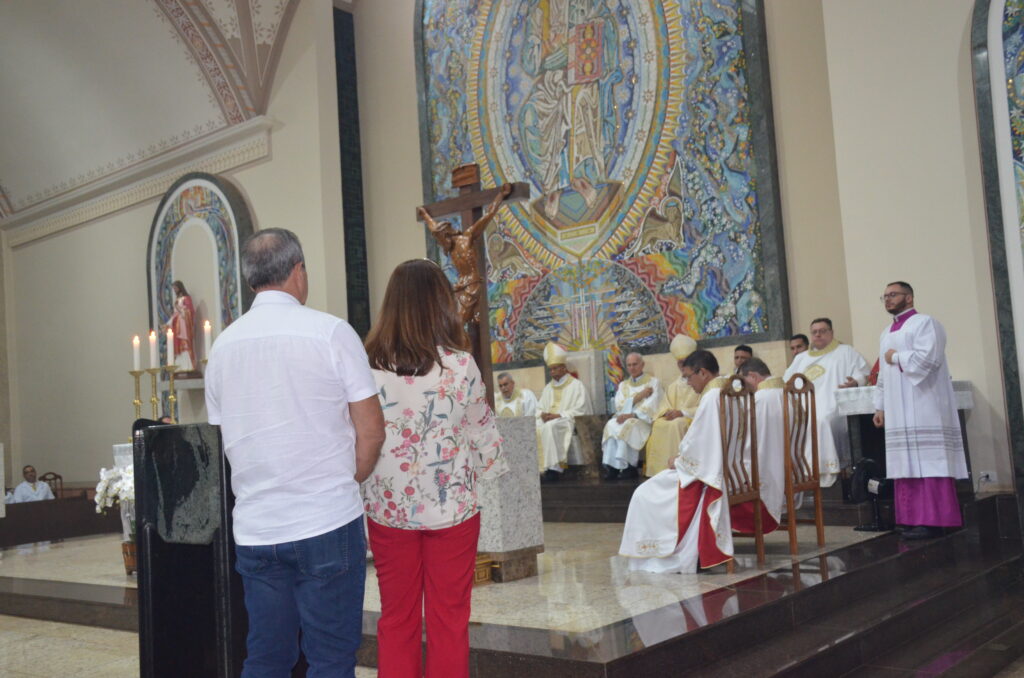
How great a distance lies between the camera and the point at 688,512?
15.5ft

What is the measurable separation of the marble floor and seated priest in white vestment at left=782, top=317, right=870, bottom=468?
2.78 ft

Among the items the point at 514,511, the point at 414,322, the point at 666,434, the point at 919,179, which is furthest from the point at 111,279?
the point at 414,322

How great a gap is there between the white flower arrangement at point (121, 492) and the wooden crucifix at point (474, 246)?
2.46m

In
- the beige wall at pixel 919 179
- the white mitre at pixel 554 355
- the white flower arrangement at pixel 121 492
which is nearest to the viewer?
the white flower arrangement at pixel 121 492

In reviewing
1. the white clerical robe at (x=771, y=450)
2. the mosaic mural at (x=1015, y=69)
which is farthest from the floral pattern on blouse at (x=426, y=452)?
the mosaic mural at (x=1015, y=69)

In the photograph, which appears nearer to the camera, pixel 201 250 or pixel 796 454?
pixel 796 454

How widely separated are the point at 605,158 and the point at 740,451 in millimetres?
5186

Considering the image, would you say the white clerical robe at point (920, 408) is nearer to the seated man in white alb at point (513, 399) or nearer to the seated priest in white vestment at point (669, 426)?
the seated priest in white vestment at point (669, 426)

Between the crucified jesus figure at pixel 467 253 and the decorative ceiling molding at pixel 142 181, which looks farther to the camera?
the decorative ceiling molding at pixel 142 181

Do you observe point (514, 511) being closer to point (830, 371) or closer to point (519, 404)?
point (830, 371)

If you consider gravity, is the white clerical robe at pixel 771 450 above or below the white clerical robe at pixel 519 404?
below

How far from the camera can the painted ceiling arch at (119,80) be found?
11375 millimetres

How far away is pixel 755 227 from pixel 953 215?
75.2 inches

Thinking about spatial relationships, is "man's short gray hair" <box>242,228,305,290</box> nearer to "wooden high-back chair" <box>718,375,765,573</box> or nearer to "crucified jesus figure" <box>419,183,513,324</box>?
"crucified jesus figure" <box>419,183,513,324</box>
